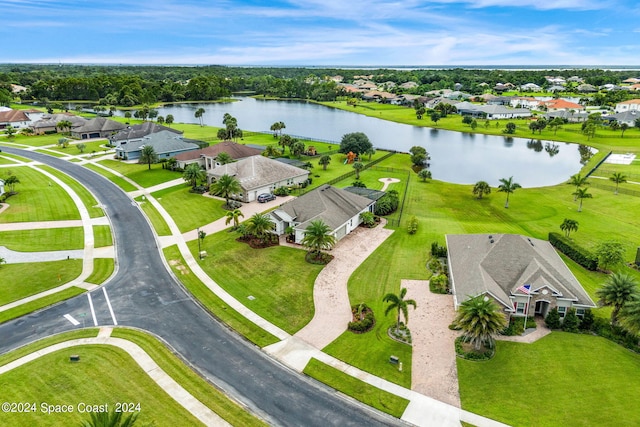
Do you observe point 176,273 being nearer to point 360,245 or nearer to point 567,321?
point 360,245

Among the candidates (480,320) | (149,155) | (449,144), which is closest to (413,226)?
(480,320)

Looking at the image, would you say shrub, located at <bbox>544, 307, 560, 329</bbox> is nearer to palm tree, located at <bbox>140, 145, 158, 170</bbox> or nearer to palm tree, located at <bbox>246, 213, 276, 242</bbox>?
palm tree, located at <bbox>246, 213, 276, 242</bbox>

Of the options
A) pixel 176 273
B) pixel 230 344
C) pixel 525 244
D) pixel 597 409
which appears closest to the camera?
pixel 597 409

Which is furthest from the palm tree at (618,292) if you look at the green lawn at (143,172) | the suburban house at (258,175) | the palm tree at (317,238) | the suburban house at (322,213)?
the green lawn at (143,172)

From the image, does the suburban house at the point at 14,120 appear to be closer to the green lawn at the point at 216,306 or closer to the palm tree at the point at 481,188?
the green lawn at the point at 216,306

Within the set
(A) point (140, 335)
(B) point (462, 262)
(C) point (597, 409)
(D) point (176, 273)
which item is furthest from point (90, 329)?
(C) point (597, 409)

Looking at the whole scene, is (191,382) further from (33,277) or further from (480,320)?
(33,277)
